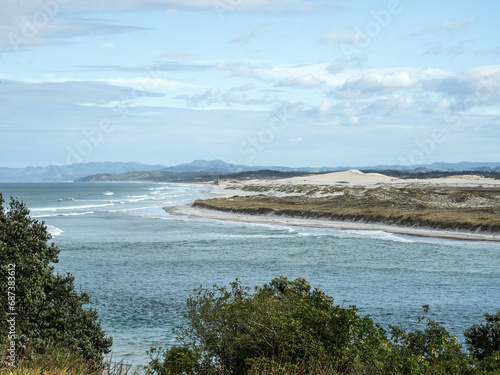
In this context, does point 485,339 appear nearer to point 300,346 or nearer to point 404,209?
point 300,346

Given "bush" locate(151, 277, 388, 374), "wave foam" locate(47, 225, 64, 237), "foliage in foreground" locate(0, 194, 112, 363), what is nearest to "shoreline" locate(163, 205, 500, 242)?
"wave foam" locate(47, 225, 64, 237)

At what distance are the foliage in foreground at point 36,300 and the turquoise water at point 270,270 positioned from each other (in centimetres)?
358

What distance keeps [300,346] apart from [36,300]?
7.76m

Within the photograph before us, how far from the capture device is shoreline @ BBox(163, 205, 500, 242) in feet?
175

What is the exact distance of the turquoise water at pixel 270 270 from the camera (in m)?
24.3

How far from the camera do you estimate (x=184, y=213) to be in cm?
9119

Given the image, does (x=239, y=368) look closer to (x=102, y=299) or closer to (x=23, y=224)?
(x=23, y=224)

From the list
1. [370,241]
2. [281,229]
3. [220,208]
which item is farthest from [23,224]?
[220,208]

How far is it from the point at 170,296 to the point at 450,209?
192ft

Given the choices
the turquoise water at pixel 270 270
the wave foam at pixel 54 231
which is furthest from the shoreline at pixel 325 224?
the wave foam at pixel 54 231

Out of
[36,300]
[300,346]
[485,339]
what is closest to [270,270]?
[485,339]

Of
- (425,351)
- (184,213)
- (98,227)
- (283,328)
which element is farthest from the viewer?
(184,213)

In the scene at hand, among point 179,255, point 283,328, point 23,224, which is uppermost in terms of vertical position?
point 23,224

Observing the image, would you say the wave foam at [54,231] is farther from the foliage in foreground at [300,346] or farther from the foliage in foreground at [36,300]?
the foliage in foreground at [300,346]
